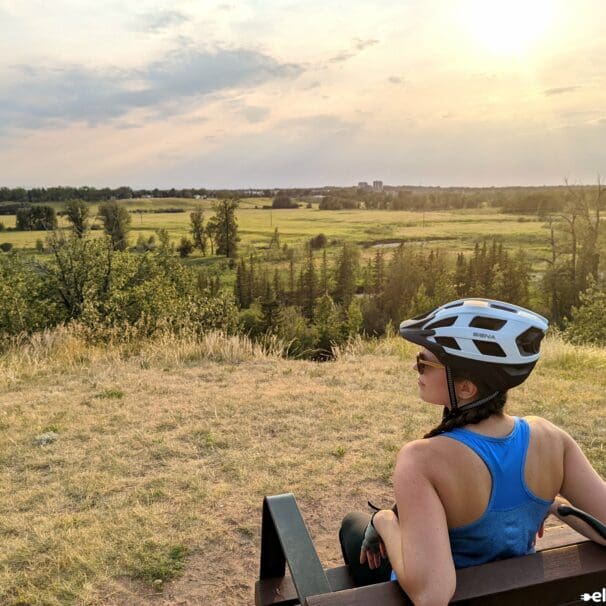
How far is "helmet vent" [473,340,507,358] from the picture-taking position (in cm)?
175

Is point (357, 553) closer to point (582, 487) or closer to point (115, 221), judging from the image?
Answer: point (582, 487)

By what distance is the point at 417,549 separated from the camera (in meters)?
1.47

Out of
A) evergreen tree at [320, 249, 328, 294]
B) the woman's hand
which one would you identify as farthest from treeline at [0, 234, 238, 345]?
evergreen tree at [320, 249, 328, 294]

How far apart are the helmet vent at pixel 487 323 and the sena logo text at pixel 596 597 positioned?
0.81 metres

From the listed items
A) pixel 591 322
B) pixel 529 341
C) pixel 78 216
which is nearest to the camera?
pixel 529 341

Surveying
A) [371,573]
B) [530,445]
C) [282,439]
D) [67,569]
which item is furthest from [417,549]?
[282,439]

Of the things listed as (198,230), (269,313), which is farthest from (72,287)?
(198,230)

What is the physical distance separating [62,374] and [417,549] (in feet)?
24.9

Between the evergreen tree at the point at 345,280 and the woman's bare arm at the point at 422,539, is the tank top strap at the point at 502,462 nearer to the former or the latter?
the woman's bare arm at the point at 422,539

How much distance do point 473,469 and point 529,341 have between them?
50 centimetres

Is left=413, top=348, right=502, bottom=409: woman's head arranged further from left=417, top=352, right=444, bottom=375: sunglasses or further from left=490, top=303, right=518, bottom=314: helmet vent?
left=490, top=303, right=518, bottom=314: helmet vent

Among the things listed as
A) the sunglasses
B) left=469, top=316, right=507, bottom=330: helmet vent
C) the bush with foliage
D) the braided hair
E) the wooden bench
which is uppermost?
left=469, top=316, right=507, bottom=330: helmet vent

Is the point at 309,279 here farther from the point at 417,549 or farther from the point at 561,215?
the point at 417,549

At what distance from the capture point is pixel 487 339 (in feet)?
5.77
